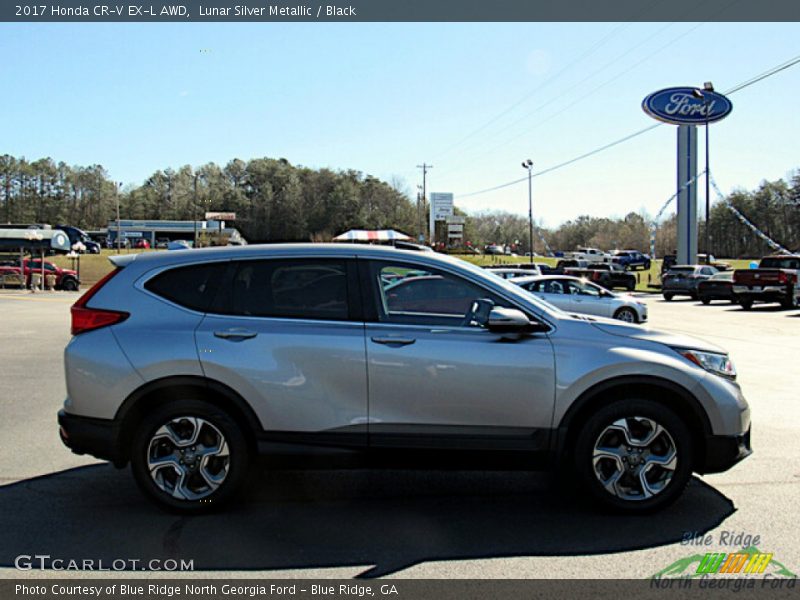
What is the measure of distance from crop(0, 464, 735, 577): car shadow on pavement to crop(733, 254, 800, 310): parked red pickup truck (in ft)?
75.8

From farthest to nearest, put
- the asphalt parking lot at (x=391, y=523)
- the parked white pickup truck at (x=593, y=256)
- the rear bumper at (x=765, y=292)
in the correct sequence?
the parked white pickup truck at (x=593, y=256)
the rear bumper at (x=765, y=292)
the asphalt parking lot at (x=391, y=523)

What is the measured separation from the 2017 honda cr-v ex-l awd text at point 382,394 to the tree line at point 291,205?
83.3 m

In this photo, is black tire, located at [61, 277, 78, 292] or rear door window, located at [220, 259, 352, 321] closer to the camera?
rear door window, located at [220, 259, 352, 321]

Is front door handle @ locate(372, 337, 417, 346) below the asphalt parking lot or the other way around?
the other way around

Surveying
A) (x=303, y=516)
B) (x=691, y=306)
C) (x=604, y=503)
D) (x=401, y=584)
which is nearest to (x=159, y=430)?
(x=303, y=516)

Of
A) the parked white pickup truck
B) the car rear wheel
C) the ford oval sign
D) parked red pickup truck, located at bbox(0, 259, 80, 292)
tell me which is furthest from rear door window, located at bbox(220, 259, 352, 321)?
the parked white pickup truck

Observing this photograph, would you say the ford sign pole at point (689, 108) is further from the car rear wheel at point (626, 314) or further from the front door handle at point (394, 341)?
the front door handle at point (394, 341)

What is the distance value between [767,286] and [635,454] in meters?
24.2

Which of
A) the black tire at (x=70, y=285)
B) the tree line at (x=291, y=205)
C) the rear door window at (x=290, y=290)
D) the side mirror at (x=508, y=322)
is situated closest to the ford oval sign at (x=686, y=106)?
the black tire at (x=70, y=285)

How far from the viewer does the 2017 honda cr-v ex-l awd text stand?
4.60 meters

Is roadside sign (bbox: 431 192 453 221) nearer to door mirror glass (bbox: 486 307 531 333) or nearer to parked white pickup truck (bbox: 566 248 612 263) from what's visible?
parked white pickup truck (bbox: 566 248 612 263)

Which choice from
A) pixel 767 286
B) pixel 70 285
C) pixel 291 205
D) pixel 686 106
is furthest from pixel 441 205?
pixel 767 286

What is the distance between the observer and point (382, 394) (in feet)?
15.1

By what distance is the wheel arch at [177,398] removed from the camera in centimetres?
464
